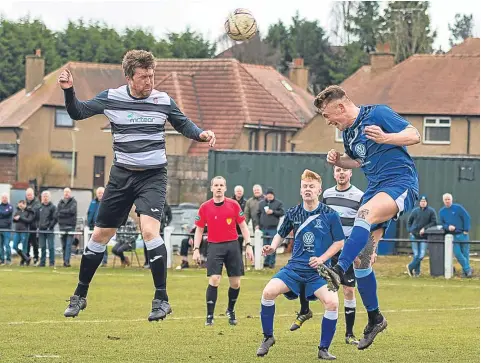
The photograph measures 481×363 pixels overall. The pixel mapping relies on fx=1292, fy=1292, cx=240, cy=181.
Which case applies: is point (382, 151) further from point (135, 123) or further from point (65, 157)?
point (65, 157)

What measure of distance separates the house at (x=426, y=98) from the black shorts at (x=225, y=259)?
139ft

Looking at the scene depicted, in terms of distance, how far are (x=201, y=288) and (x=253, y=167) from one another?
47.4 feet

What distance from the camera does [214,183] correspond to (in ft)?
61.0

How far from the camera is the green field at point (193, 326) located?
14.3 metres

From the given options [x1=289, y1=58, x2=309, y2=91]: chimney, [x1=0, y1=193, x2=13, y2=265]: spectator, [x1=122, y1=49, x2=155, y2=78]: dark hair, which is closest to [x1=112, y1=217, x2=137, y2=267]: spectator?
[x1=0, y1=193, x2=13, y2=265]: spectator

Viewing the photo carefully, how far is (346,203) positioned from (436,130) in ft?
154

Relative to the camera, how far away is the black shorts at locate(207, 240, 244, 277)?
18.7 meters

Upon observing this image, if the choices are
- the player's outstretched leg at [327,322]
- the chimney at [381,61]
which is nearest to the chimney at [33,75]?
the chimney at [381,61]

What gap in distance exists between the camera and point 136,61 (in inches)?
500

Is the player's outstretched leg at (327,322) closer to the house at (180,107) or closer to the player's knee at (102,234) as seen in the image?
the player's knee at (102,234)

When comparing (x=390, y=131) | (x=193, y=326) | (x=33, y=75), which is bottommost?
(x=193, y=326)

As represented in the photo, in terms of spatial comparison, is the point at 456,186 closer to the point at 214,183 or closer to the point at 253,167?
the point at 253,167

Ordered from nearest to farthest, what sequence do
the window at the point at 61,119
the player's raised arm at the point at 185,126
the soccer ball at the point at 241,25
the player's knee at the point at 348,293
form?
the player's raised arm at the point at 185,126 → the player's knee at the point at 348,293 → the soccer ball at the point at 241,25 → the window at the point at 61,119

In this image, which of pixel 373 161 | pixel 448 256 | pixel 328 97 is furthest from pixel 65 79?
pixel 448 256
